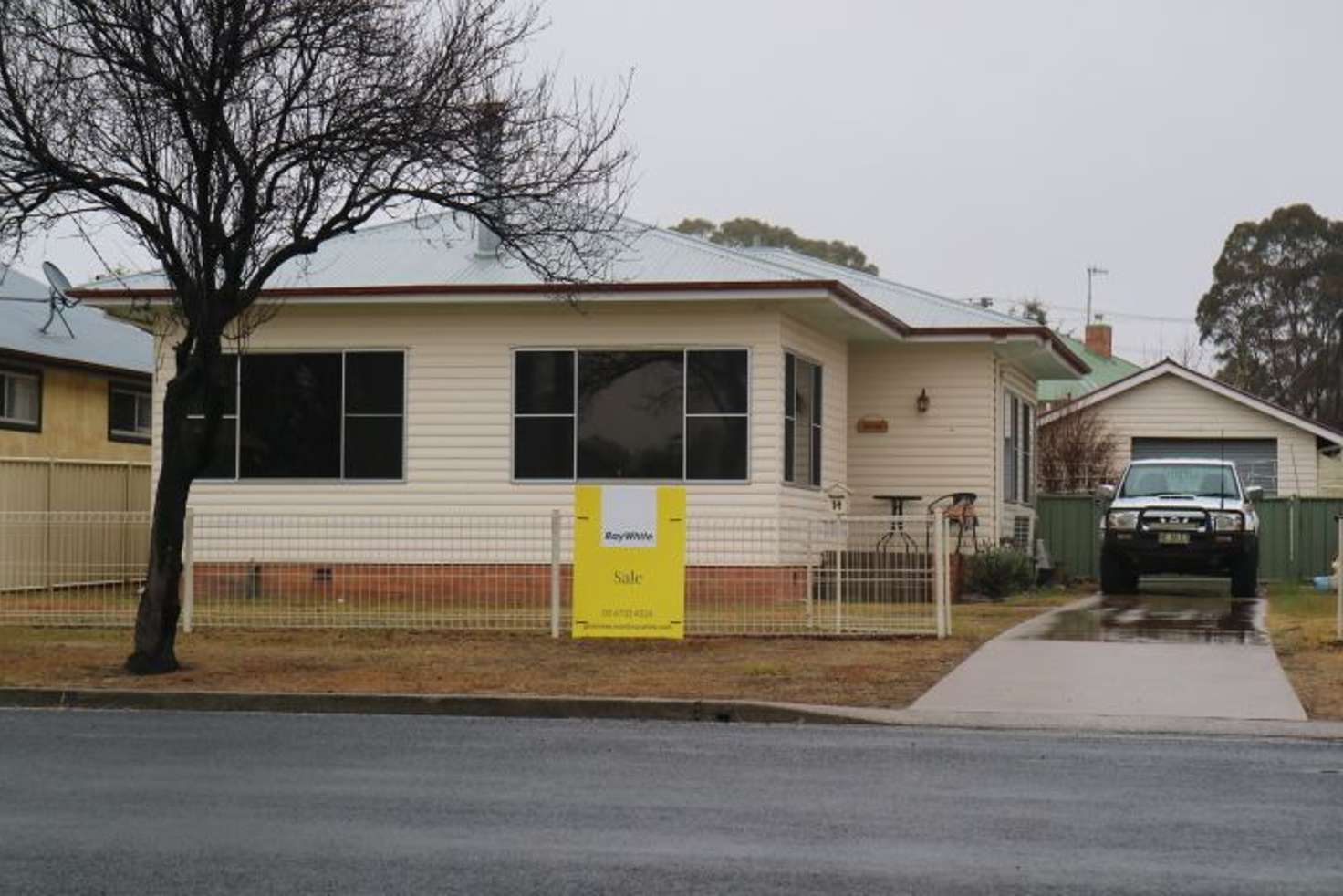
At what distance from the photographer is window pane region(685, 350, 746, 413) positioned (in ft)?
74.5

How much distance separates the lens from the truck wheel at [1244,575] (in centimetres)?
2522

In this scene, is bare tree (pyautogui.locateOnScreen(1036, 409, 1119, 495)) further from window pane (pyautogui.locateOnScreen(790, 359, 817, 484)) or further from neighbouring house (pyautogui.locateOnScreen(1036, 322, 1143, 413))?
window pane (pyautogui.locateOnScreen(790, 359, 817, 484))

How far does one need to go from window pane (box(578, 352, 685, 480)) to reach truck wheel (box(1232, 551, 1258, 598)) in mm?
7810

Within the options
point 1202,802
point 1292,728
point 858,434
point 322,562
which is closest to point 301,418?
point 322,562

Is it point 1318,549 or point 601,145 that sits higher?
point 601,145

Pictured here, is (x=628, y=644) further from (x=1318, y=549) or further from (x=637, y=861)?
(x=1318, y=549)

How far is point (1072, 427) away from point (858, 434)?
608 inches

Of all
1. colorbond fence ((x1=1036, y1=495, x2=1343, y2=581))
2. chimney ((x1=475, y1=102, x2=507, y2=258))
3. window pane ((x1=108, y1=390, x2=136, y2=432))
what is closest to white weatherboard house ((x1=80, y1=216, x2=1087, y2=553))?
chimney ((x1=475, y1=102, x2=507, y2=258))

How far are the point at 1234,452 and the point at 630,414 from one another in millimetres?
22577

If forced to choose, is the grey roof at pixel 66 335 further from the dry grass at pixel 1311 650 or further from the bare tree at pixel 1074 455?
the bare tree at pixel 1074 455

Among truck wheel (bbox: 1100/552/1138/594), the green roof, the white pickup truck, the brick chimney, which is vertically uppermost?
the brick chimney

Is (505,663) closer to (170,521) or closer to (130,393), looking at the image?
(170,521)

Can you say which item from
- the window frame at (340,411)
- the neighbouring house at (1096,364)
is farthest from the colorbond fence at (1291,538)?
the neighbouring house at (1096,364)

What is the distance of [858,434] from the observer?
26.6 m
